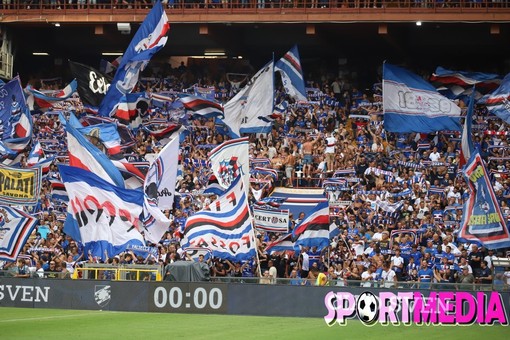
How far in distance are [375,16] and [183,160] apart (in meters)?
9.30

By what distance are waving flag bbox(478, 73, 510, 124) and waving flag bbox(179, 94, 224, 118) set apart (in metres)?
10.1

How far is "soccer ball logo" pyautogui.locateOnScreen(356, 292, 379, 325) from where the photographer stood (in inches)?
990

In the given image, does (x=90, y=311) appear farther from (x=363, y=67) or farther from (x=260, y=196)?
(x=363, y=67)

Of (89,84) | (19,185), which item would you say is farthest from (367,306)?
(89,84)

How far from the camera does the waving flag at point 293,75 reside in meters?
38.1

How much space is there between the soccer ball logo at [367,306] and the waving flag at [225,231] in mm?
3512

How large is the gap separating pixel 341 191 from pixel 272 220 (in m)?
5.01

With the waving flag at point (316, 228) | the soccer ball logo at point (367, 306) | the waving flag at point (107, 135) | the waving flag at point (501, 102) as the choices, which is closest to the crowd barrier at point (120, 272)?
the waving flag at point (316, 228)

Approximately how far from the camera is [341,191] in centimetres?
3450

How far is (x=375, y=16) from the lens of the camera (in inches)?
1547

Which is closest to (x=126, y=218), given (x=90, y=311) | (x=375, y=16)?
(x=90, y=311)

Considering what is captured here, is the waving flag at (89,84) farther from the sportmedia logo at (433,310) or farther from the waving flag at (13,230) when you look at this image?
the sportmedia logo at (433,310)

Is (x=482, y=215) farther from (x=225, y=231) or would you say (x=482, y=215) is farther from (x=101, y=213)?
(x=101, y=213)

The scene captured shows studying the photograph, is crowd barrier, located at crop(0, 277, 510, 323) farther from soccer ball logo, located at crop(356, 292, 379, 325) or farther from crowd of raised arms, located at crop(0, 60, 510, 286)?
crowd of raised arms, located at crop(0, 60, 510, 286)
